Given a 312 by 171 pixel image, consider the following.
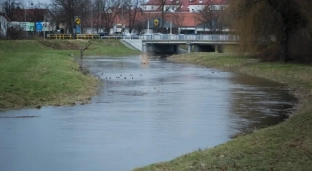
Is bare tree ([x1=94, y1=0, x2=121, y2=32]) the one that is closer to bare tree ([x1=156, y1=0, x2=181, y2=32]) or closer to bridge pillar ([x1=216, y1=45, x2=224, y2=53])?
bare tree ([x1=156, y1=0, x2=181, y2=32])

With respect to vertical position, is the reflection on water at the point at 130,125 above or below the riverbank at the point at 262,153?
below

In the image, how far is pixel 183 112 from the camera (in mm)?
22797

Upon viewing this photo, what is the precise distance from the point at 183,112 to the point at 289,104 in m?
5.54

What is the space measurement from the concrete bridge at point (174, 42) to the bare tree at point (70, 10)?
13.3 m

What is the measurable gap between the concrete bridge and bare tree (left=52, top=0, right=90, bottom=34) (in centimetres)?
1325

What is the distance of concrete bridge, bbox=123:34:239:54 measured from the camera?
7919cm

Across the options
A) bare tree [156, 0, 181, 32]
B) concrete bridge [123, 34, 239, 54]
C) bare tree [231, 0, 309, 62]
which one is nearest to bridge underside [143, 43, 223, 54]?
concrete bridge [123, 34, 239, 54]

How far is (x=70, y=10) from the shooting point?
106375 millimetres

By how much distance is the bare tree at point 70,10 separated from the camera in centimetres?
10619

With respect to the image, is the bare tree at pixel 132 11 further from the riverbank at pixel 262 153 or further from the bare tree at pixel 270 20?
the riverbank at pixel 262 153

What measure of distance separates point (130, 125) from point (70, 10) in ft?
294

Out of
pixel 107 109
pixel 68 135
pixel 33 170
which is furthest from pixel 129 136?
pixel 107 109

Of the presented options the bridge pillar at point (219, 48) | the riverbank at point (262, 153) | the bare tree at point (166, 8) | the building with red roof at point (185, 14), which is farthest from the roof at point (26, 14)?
the riverbank at point (262, 153)

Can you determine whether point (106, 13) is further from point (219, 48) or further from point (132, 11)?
point (219, 48)
